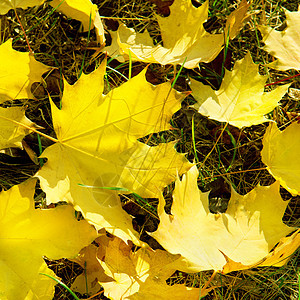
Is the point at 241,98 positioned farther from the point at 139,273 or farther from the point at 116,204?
the point at 139,273

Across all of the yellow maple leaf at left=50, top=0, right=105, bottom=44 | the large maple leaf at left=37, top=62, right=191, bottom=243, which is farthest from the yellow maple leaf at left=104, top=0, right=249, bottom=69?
the large maple leaf at left=37, top=62, right=191, bottom=243

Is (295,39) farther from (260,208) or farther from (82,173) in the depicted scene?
(82,173)

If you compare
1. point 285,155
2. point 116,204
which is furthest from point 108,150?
point 285,155

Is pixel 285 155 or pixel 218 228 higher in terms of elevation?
pixel 285 155

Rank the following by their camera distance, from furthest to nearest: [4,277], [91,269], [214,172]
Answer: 1. [214,172]
2. [91,269]
3. [4,277]

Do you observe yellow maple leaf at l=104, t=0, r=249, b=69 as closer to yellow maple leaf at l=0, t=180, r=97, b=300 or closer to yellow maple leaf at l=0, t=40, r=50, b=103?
yellow maple leaf at l=0, t=40, r=50, b=103

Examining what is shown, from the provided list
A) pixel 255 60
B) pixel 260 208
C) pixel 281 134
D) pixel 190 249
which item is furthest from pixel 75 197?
pixel 255 60
